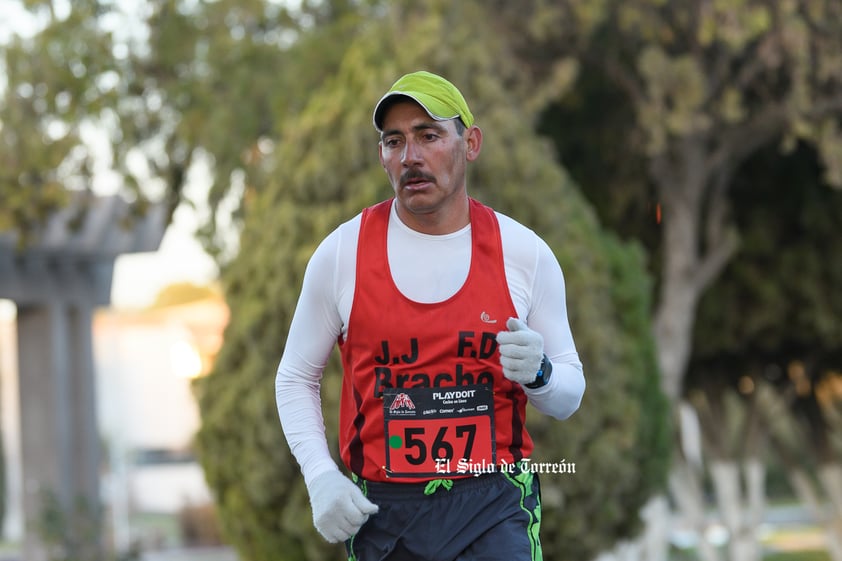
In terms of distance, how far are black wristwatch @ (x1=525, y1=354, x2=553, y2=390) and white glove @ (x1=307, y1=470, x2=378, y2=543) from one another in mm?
430

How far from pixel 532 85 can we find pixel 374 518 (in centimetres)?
761

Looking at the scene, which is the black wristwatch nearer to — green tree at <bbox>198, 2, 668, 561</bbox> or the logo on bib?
the logo on bib

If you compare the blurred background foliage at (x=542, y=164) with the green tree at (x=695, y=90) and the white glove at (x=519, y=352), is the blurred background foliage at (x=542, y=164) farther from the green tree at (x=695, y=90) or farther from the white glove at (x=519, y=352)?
the white glove at (x=519, y=352)

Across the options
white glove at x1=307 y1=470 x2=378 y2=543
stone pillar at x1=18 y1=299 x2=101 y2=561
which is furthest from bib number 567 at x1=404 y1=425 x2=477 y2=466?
stone pillar at x1=18 y1=299 x2=101 y2=561

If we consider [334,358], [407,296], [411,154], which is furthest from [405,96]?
[334,358]

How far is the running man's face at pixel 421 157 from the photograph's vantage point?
279 cm

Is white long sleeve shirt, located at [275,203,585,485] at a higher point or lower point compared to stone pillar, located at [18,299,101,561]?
lower

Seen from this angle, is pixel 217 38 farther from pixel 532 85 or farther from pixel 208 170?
pixel 532 85

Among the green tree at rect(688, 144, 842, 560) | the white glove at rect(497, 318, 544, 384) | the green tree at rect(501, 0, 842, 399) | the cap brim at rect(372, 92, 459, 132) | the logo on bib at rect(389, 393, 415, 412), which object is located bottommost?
Answer: the logo on bib at rect(389, 393, 415, 412)

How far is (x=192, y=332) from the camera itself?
1359 cm

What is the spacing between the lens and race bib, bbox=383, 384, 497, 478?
2807 millimetres

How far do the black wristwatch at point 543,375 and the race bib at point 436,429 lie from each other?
0.42 feet

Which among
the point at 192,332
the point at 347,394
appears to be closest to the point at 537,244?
the point at 347,394

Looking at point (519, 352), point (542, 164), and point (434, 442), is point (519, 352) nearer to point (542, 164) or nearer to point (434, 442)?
point (434, 442)
